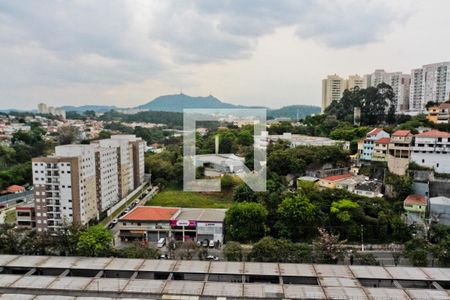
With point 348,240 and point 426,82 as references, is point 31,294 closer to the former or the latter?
point 348,240

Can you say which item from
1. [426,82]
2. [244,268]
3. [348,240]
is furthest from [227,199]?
[426,82]

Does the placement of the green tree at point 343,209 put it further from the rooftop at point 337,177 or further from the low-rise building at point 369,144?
the low-rise building at point 369,144

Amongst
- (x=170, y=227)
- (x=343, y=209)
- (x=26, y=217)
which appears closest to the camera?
(x=343, y=209)

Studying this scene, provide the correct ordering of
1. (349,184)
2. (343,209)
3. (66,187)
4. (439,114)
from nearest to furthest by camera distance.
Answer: (343,209) < (66,187) < (349,184) < (439,114)

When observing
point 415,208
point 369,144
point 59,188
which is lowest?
point 415,208

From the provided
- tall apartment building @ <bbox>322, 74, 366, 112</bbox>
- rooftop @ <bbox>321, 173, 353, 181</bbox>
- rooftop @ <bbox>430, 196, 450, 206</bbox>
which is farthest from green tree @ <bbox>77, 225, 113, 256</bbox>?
tall apartment building @ <bbox>322, 74, 366, 112</bbox>

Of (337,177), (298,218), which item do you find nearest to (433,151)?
(337,177)

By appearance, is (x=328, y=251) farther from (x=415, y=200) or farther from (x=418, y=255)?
(x=415, y=200)
